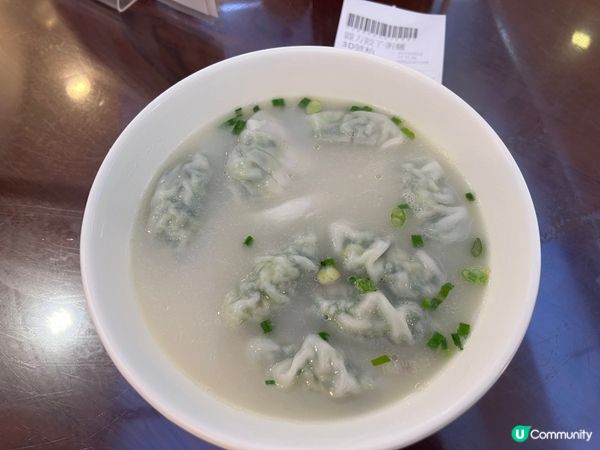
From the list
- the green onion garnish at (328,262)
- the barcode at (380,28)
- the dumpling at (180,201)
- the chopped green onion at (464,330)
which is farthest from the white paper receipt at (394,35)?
the chopped green onion at (464,330)

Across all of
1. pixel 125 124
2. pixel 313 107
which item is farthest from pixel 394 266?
pixel 125 124

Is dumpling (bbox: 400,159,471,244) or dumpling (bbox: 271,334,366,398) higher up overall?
dumpling (bbox: 400,159,471,244)

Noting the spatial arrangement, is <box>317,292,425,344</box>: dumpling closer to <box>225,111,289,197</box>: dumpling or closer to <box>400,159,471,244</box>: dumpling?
<box>400,159,471,244</box>: dumpling

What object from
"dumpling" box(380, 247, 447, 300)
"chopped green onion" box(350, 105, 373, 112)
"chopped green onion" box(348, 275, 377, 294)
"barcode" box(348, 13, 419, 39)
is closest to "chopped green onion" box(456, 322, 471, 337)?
"dumpling" box(380, 247, 447, 300)

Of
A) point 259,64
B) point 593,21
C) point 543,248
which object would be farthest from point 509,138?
point 259,64

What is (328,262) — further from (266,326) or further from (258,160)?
(258,160)

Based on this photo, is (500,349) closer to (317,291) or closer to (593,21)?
(317,291)
